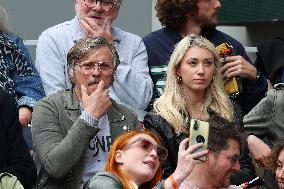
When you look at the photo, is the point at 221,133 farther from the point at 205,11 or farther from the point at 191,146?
the point at 205,11

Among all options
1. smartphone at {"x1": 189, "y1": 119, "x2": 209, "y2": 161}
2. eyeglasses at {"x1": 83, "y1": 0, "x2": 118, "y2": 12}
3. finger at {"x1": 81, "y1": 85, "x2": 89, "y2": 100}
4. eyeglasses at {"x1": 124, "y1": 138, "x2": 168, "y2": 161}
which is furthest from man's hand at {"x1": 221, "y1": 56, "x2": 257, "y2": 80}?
smartphone at {"x1": 189, "y1": 119, "x2": 209, "y2": 161}

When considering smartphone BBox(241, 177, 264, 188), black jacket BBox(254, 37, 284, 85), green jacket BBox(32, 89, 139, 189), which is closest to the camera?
green jacket BBox(32, 89, 139, 189)

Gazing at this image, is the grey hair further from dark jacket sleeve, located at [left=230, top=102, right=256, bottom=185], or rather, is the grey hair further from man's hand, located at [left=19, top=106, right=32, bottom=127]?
dark jacket sleeve, located at [left=230, top=102, right=256, bottom=185]

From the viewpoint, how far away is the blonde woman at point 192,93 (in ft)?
18.7

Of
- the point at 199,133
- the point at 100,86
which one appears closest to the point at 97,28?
the point at 100,86

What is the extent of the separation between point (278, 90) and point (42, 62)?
168cm

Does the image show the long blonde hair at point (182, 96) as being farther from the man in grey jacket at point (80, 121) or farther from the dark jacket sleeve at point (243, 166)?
the man in grey jacket at point (80, 121)

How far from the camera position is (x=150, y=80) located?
6156 mm

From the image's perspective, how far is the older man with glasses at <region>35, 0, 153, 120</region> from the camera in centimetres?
592

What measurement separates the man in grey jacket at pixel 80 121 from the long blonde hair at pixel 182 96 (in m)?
0.25

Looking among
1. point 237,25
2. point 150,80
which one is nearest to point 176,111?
point 150,80

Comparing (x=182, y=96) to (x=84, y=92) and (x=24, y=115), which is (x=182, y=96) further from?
(x=24, y=115)

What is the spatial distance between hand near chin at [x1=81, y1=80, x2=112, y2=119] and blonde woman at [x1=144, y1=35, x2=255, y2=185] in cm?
44

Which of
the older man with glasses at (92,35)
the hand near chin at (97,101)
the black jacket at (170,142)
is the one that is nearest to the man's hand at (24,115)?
the older man with glasses at (92,35)
